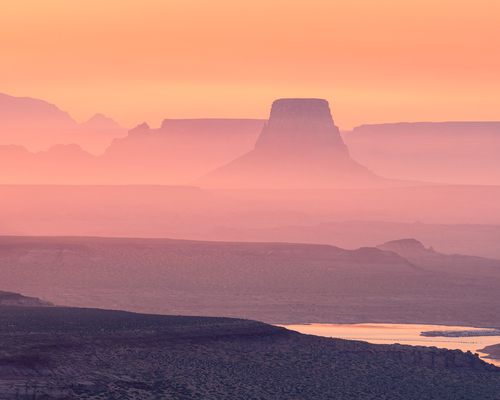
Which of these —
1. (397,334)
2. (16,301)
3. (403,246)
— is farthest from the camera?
(403,246)

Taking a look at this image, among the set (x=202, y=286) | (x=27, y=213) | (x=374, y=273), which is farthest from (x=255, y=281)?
(x=27, y=213)

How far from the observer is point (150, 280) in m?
85.7

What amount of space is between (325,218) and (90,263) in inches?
3855

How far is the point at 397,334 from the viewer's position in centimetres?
6059

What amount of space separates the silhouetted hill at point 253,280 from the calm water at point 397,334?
2633 mm

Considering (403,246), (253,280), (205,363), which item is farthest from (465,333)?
(403,246)

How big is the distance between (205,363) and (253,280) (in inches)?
1761

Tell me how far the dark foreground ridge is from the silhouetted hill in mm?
20335

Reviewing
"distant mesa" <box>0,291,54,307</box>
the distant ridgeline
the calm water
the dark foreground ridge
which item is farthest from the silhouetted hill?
the dark foreground ridge

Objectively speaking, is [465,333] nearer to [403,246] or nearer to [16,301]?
[16,301]

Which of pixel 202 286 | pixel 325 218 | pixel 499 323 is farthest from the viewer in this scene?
pixel 325 218

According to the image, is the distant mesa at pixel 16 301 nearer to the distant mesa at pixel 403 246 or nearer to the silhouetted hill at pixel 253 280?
the silhouetted hill at pixel 253 280

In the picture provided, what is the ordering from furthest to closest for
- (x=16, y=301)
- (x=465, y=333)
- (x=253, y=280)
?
(x=253, y=280)
(x=465, y=333)
(x=16, y=301)

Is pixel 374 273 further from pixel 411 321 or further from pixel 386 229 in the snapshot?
pixel 386 229
